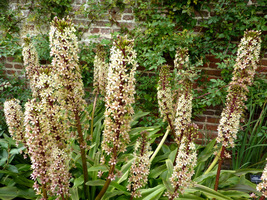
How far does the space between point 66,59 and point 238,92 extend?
4.24ft

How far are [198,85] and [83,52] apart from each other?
1.87m

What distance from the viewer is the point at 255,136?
2.67 meters

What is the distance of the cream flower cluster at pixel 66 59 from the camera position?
1375 millimetres

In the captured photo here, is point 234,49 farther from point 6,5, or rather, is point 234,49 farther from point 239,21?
point 6,5

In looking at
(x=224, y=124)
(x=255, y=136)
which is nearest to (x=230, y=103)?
(x=224, y=124)

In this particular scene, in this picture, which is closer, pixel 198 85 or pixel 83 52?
pixel 198 85

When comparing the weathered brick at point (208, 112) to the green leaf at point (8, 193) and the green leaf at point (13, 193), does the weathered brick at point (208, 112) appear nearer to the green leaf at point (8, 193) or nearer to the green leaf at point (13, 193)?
the green leaf at point (13, 193)

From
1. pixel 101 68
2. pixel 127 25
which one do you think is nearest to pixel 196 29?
pixel 127 25

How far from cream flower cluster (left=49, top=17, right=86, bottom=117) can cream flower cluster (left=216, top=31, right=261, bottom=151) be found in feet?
3.71

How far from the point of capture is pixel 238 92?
1.71 metres

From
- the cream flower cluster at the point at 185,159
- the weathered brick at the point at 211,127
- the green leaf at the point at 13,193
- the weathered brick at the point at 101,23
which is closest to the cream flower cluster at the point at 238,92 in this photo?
the cream flower cluster at the point at 185,159

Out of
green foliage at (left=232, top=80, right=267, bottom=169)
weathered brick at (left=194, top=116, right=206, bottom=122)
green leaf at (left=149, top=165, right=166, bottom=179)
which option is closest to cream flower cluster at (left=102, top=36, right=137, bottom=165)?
green leaf at (left=149, top=165, right=166, bottom=179)

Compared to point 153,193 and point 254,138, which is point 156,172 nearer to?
point 153,193

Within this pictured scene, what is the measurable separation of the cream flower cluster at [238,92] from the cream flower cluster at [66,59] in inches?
44.6
